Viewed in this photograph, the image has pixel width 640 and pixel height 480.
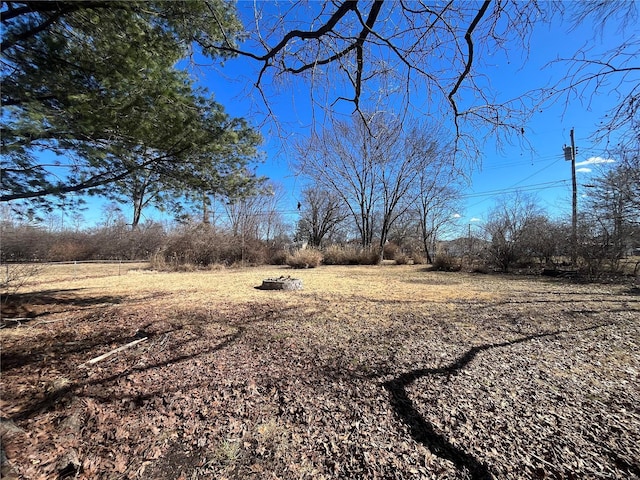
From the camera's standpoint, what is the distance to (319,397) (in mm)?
2268

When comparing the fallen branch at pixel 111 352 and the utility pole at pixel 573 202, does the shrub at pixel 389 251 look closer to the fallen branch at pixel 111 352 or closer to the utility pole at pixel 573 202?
the utility pole at pixel 573 202

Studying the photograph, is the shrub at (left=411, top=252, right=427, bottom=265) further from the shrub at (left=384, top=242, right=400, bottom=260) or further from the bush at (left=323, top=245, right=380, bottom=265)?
the bush at (left=323, top=245, right=380, bottom=265)

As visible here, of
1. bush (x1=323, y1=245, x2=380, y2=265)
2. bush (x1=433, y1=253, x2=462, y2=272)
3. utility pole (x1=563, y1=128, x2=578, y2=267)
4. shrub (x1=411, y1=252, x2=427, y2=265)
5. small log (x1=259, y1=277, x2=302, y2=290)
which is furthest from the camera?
shrub (x1=411, y1=252, x2=427, y2=265)

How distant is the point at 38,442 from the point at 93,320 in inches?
124

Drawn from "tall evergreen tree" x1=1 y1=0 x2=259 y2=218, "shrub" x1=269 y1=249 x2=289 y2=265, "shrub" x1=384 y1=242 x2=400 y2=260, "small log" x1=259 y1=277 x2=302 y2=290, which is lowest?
"small log" x1=259 y1=277 x2=302 y2=290

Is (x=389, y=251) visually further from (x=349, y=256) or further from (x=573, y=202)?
(x=573, y=202)

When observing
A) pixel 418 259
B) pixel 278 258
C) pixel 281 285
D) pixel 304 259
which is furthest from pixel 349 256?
pixel 281 285

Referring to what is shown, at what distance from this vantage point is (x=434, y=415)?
1999 millimetres

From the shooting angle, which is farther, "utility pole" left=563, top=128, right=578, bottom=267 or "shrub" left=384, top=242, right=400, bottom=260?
"shrub" left=384, top=242, right=400, bottom=260

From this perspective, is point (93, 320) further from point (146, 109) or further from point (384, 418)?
point (384, 418)

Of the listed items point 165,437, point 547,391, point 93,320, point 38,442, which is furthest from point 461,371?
point 93,320

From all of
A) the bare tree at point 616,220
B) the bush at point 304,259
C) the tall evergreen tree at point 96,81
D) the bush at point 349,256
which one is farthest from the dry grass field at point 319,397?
the bush at point 349,256

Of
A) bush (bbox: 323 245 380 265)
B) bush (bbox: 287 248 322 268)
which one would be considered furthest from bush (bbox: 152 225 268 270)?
bush (bbox: 323 245 380 265)

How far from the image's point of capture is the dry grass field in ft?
5.28
